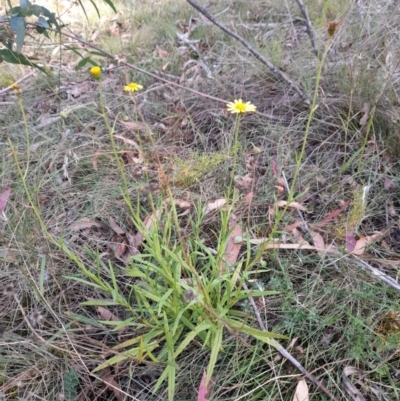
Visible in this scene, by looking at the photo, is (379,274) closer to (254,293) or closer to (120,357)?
(254,293)

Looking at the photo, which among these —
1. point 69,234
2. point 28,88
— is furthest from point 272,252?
point 28,88

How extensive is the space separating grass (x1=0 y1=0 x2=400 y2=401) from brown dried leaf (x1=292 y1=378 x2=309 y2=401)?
24mm

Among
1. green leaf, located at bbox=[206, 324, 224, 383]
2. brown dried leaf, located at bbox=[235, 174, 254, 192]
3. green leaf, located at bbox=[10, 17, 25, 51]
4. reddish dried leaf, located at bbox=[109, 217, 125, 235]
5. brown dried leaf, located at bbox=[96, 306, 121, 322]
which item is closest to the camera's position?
green leaf, located at bbox=[206, 324, 224, 383]

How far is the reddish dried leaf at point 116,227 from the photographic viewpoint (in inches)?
64.4

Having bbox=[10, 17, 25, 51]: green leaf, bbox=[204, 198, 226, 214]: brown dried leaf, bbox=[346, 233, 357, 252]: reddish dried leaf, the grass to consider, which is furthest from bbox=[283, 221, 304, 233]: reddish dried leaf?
bbox=[10, 17, 25, 51]: green leaf

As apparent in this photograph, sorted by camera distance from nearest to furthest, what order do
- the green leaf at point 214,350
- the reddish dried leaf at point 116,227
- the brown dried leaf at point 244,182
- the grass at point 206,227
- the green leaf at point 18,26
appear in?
the green leaf at point 214,350
the grass at point 206,227
the green leaf at point 18,26
the reddish dried leaf at point 116,227
the brown dried leaf at point 244,182

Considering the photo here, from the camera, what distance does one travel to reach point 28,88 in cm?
273

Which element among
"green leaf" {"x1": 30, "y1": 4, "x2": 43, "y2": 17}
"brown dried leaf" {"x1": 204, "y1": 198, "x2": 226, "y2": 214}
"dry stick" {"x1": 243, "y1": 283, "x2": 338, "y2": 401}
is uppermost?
"green leaf" {"x1": 30, "y1": 4, "x2": 43, "y2": 17}

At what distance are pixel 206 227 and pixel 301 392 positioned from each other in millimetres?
697

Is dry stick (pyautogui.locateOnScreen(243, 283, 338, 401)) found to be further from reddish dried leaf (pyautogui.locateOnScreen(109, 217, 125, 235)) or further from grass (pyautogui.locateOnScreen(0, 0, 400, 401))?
reddish dried leaf (pyautogui.locateOnScreen(109, 217, 125, 235))

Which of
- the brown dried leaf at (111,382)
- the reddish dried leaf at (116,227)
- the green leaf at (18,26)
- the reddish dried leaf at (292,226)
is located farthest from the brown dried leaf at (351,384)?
the green leaf at (18,26)

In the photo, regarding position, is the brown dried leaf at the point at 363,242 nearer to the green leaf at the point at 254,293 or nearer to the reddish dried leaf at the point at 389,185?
the reddish dried leaf at the point at 389,185

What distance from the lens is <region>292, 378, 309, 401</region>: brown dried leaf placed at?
1.12 metres

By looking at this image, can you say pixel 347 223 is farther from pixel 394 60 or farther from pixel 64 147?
pixel 64 147
